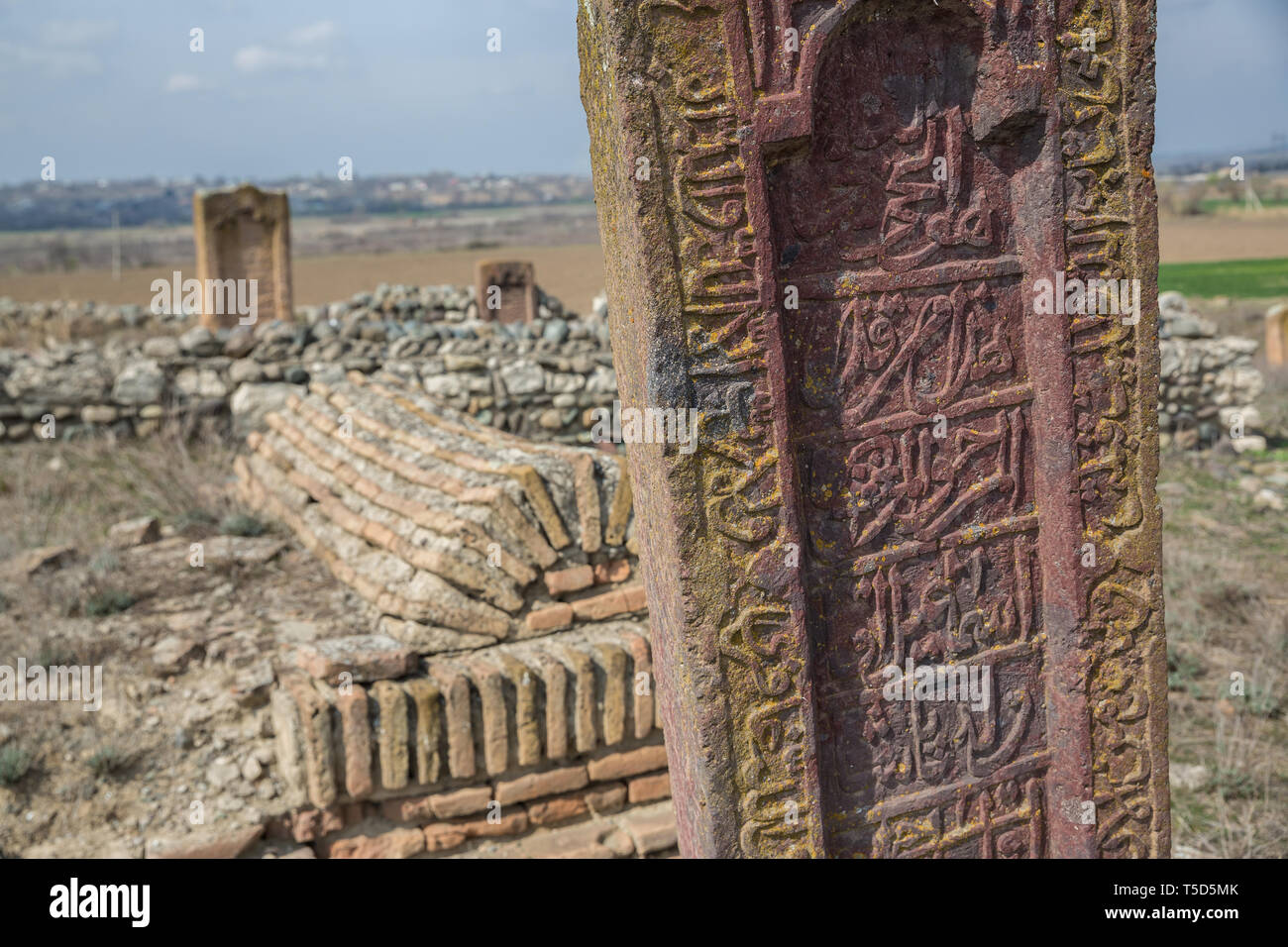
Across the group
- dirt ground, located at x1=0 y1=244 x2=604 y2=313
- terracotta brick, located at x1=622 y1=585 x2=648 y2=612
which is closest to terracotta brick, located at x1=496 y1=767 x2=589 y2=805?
terracotta brick, located at x1=622 y1=585 x2=648 y2=612

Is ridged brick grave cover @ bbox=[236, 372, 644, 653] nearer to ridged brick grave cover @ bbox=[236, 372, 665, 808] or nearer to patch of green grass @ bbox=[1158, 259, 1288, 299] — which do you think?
ridged brick grave cover @ bbox=[236, 372, 665, 808]

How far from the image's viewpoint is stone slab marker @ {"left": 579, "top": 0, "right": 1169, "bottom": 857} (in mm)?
2266

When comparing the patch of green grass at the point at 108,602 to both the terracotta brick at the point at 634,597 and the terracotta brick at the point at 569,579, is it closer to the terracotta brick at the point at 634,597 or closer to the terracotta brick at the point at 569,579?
the terracotta brick at the point at 569,579

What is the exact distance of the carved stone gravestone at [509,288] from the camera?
13.7m

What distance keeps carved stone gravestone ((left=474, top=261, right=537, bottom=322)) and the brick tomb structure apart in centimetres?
913

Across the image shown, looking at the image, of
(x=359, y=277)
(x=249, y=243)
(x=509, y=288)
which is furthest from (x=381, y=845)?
(x=359, y=277)

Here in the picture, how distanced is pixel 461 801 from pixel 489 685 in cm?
53

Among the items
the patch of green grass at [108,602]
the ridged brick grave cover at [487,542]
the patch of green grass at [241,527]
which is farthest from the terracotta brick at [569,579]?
the patch of green grass at [241,527]

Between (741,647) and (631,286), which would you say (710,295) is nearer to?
(631,286)

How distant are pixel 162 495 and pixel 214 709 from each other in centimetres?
361

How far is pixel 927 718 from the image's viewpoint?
2.68m

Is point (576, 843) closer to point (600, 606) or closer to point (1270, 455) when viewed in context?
point (600, 606)

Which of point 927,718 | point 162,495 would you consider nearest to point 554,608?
point 927,718

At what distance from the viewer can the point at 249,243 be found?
550 inches
